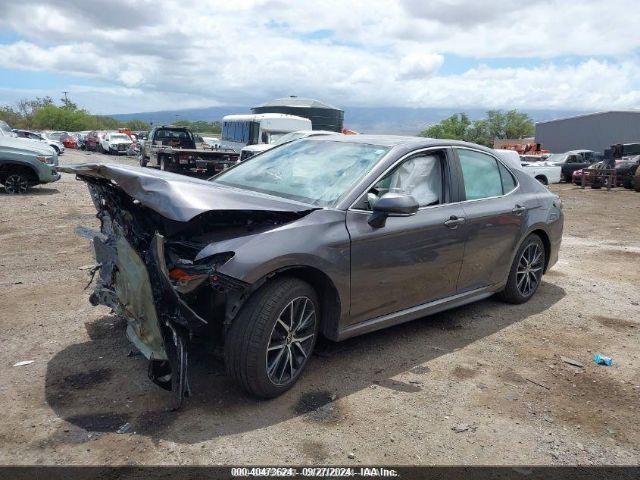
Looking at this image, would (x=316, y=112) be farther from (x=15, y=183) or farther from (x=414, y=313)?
(x=414, y=313)

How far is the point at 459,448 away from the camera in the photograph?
3115 mm

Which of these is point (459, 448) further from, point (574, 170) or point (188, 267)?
point (574, 170)

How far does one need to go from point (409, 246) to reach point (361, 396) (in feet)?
3.87

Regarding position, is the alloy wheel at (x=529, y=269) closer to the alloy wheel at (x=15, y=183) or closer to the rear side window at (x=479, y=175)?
the rear side window at (x=479, y=175)

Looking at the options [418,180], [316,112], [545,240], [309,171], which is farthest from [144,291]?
[316,112]

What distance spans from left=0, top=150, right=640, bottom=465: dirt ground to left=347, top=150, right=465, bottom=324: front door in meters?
0.50

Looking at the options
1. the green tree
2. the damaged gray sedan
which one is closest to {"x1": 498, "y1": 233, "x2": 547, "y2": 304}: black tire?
the damaged gray sedan

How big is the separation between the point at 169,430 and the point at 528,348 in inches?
119

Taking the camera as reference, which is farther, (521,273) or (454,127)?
(454,127)

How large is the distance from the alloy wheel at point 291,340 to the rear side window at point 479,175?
6.63ft

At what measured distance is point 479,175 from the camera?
509 centimetres

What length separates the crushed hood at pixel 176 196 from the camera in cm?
317

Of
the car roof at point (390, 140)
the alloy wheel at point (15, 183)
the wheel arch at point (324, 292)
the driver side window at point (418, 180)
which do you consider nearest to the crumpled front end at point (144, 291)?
the wheel arch at point (324, 292)

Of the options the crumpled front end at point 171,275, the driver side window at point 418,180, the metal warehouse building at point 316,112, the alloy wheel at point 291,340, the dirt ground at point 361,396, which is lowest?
the dirt ground at point 361,396
